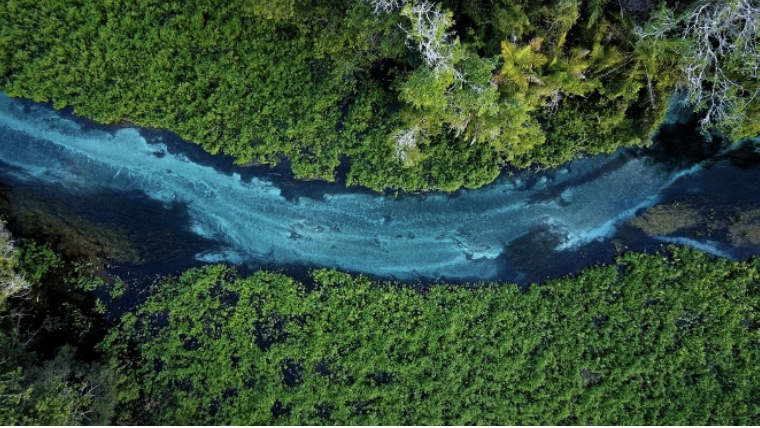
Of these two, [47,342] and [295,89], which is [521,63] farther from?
[47,342]

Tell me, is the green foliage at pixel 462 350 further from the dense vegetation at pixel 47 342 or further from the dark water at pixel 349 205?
the dense vegetation at pixel 47 342

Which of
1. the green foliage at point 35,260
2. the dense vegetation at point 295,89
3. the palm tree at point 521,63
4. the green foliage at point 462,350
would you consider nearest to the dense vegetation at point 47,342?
the green foliage at point 35,260

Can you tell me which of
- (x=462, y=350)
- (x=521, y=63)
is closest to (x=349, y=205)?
(x=462, y=350)

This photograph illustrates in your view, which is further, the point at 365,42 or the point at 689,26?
the point at 365,42

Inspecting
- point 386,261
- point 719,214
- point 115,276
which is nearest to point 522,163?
point 386,261

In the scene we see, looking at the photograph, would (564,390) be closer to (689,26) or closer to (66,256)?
(689,26)

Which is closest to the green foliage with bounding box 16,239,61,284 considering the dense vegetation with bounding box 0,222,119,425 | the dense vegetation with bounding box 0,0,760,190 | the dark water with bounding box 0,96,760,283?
the dense vegetation with bounding box 0,222,119,425
